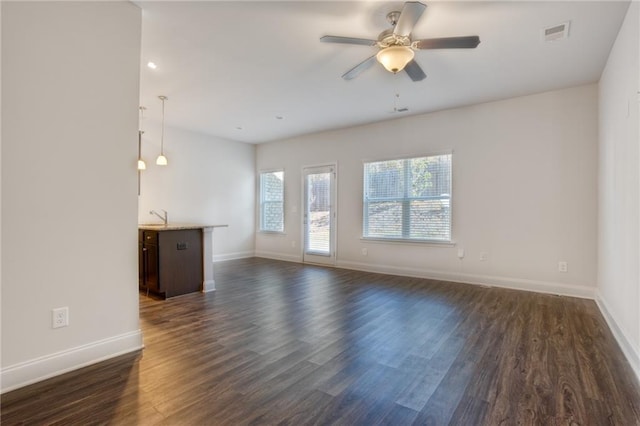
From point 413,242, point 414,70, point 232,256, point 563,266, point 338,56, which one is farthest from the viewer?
point 232,256

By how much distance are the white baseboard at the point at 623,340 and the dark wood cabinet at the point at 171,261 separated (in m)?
4.48

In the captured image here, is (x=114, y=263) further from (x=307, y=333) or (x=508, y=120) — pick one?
(x=508, y=120)

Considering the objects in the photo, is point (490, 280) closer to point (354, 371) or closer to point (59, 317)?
point (354, 371)

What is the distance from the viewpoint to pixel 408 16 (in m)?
2.30

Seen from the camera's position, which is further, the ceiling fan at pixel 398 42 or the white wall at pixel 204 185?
the white wall at pixel 204 185

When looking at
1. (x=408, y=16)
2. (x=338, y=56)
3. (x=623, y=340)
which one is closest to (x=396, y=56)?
(x=408, y=16)

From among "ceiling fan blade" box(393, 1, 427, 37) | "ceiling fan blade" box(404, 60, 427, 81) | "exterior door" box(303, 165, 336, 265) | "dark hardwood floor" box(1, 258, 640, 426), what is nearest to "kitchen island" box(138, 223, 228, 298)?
"dark hardwood floor" box(1, 258, 640, 426)

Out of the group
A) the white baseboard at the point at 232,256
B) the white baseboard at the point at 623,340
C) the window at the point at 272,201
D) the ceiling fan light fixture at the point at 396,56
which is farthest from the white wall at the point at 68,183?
A: the window at the point at 272,201

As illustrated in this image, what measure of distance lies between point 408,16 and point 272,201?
19.1ft

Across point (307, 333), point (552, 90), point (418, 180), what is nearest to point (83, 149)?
point (307, 333)

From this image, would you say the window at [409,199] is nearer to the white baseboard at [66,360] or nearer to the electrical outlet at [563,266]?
the electrical outlet at [563,266]

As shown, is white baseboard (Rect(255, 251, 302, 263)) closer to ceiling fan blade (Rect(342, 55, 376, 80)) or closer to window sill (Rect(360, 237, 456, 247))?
window sill (Rect(360, 237, 456, 247))

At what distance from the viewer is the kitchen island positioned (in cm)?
406

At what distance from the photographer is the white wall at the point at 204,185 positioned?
236 inches
